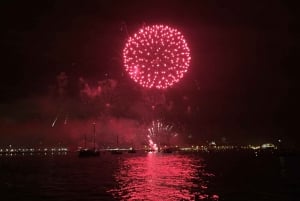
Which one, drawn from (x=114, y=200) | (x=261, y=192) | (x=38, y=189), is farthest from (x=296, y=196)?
(x=38, y=189)

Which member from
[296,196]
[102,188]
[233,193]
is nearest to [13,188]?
[102,188]

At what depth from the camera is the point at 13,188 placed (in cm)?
6238

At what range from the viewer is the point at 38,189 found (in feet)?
198

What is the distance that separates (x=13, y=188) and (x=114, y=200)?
20667 millimetres

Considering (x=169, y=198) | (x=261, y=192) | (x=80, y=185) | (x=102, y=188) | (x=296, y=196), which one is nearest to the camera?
(x=169, y=198)

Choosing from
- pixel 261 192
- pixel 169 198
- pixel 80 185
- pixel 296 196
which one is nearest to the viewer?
pixel 169 198

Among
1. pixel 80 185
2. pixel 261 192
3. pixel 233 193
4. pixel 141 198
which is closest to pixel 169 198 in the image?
pixel 141 198

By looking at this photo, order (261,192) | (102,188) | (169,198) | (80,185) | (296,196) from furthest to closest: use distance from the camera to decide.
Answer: (80,185) → (102,188) → (261,192) → (296,196) → (169,198)

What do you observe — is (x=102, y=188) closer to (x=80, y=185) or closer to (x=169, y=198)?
(x=80, y=185)

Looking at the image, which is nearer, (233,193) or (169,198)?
(169,198)

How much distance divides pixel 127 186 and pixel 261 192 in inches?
668

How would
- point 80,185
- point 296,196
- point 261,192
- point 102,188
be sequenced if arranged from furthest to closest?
point 80,185 → point 102,188 → point 261,192 → point 296,196

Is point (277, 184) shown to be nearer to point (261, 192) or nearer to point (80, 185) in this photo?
point (261, 192)

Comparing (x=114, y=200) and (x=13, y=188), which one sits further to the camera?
(x=13, y=188)
